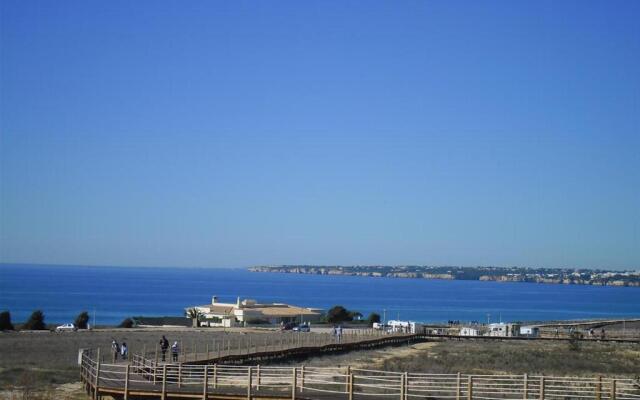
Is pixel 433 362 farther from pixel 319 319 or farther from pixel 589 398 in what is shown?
pixel 319 319

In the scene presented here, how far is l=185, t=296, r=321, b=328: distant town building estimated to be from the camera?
93.0m

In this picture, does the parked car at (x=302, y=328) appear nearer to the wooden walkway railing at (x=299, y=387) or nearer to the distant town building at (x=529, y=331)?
the distant town building at (x=529, y=331)

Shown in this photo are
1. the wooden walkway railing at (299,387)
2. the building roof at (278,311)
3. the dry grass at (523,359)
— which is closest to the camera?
the wooden walkway railing at (299,387)

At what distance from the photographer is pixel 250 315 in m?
96.1

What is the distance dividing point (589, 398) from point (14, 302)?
162m

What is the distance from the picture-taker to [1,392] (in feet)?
102

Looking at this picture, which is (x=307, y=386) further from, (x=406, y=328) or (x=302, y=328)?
(x=302, y=328)

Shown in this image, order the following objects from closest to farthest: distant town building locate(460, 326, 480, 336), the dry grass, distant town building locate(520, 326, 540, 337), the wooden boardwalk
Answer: the wooden boardwalk, the dry grass, distant town building locate(460, 326, 480, 336), distant town building locate(520, 326, 540, 337)

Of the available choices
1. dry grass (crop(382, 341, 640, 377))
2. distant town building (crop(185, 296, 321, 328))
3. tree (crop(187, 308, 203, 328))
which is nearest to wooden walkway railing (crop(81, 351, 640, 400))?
dry grass (crop(382, 341, 640, 377))

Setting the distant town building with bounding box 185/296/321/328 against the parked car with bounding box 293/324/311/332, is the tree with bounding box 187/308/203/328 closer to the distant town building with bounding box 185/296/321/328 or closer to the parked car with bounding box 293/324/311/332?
the distant town building with bounding box 185/296/321/328

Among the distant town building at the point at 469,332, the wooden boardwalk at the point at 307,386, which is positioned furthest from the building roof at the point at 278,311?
the wooden boardwalk at the point at 307,386

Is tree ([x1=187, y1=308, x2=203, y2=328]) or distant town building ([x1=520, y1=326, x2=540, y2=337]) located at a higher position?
distant town building ([x1=520, y1=326, x2=540, y2=337])

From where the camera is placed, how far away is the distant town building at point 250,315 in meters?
93.0

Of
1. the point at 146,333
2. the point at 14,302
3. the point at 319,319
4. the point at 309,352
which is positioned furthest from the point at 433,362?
the point at 14,302
